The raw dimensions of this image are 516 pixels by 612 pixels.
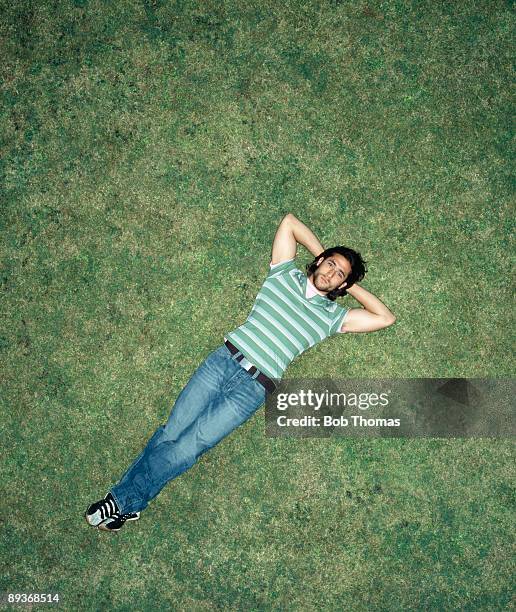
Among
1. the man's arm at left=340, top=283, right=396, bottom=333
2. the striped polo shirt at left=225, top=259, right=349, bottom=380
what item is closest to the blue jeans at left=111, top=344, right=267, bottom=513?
the striped polo shirt at left=225, top=259, right=349, bottom=380

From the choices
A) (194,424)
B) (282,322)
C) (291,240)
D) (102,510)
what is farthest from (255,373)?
(102,510)

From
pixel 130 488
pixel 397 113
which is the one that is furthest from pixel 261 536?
pixel 397 113

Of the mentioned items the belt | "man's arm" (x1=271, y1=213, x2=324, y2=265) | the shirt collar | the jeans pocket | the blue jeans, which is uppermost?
"man's arm" (x1=271, y1=213, x2=324, y2=265)

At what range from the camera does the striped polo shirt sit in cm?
333

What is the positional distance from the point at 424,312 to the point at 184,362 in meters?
1.88

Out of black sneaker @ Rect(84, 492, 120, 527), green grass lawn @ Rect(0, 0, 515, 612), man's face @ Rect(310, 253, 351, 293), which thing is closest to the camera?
man's face @ Rect(310, 253, 351, 293)

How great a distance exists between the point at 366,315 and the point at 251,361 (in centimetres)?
90

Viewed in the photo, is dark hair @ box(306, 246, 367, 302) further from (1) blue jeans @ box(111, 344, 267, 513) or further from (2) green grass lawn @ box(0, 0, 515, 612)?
(1) blue jeans @ box(111, 344, 267, 513)

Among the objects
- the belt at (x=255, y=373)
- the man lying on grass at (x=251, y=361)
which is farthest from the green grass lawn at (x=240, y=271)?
the belt at (x=255, y=373)

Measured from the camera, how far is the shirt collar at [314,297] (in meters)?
3.38

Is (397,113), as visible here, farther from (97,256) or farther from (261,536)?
(261,536)

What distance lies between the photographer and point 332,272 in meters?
3.28

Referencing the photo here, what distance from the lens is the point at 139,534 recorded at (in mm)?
3574

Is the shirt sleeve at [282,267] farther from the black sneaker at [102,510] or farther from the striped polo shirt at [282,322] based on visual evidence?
the black sneaker at [102,510]
